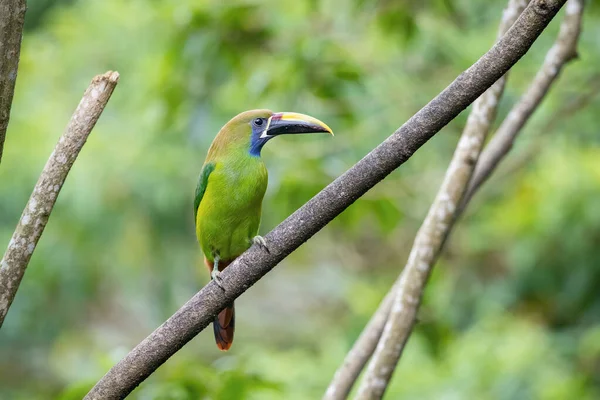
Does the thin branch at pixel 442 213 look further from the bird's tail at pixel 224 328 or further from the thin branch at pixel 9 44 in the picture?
the thin branch at pixel 9 44

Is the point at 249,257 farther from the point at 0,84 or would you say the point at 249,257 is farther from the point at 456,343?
the point at 456,343

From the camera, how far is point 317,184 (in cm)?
346

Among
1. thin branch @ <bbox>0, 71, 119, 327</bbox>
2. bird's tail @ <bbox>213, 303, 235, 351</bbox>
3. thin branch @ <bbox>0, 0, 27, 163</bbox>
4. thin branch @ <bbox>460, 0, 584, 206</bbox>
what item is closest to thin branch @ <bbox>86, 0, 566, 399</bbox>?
thin branch @ <bbox>0, 71, 119, 327</bbox>

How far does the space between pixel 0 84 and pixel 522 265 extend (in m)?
3.80

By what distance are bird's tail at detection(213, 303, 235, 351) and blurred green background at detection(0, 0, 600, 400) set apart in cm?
44

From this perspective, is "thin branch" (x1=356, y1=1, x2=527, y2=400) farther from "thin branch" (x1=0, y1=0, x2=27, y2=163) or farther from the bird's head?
"thin branch" (x1=0, y1=0, x2=27, y2=163)

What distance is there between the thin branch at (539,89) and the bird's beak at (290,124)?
595mm

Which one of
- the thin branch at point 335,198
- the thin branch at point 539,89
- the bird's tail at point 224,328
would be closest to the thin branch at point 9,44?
the thin branch at point 335,198

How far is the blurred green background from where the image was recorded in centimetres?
374

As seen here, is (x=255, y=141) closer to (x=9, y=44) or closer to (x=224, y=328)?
(x=224, y=328)

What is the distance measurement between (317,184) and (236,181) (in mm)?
670

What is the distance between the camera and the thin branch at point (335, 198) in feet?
5.92

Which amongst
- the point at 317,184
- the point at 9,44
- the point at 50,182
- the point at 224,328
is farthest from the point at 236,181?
the point at 9,44

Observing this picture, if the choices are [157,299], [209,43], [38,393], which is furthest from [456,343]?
[38,393]
